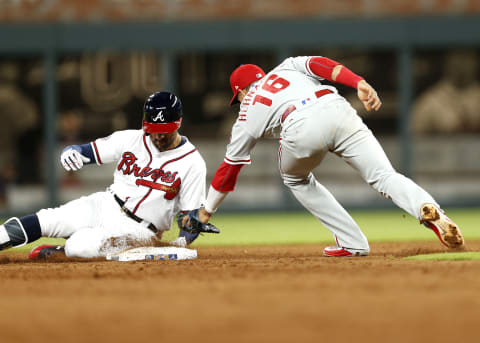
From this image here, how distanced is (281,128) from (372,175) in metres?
0.76

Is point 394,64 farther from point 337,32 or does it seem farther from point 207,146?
point 207,146

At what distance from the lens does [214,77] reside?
46.1 feet

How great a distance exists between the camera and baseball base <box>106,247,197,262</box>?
5.67 metres

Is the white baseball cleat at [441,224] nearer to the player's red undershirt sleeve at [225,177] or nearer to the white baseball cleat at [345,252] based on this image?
the white baseball cleat at [345,252]

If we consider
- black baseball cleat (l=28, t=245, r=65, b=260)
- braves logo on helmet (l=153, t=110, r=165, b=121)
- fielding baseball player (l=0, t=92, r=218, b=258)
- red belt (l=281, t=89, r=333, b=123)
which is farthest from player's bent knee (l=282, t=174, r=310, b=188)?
black baseball cleat (l=28, t=245, r=65, b=260)

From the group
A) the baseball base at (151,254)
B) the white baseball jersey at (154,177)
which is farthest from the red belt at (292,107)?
the baseball base at (151,254)

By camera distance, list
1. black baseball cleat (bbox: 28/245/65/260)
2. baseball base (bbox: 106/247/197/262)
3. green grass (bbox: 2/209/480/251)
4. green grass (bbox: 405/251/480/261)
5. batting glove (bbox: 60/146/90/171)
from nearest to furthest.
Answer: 1. green grass (bbox: 405/251/480/261)
2. baseball base (bbox: 106/247/197/262)
3. batting glove (bbox: 60/146/90/171)
4. black baseball cleat (bbox: 28/245/65/260)
5. green grass (bbox: 2/209/480/251)

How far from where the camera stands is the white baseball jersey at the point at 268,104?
5488mm

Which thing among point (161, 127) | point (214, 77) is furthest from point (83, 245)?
point (214, 77)

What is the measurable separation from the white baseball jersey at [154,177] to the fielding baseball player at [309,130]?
32cm

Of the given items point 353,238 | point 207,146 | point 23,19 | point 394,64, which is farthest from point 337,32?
point 353,238

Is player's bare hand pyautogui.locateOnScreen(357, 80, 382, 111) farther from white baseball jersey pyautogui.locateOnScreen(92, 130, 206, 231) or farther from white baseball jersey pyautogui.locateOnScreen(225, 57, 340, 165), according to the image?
white baseball jersey pyautogui.locateOnScreen(92, 130, 206, 231)

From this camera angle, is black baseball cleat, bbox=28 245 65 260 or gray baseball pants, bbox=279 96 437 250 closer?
gray baseball pants, bbox=279 96 437 250

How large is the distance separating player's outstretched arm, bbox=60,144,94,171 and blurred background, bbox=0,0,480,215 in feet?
23.8
